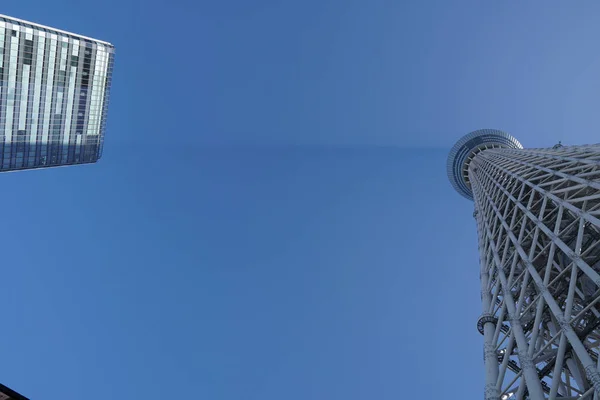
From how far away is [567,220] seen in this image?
33.2 metres

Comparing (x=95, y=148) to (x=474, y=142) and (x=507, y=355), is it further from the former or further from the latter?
(x=507, y=355)

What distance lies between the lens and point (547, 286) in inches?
933

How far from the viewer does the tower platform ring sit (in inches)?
4560

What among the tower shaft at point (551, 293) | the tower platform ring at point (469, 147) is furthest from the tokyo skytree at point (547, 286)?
the tower platform ring at point (469, 147)

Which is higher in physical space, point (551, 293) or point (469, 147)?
point (469, 147)

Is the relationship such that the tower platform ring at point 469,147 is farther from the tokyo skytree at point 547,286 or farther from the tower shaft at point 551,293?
the tower shaft at point 551,293

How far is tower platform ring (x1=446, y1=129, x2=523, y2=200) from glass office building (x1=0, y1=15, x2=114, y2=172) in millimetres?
110516

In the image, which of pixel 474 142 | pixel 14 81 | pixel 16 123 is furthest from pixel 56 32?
pixel 474 142

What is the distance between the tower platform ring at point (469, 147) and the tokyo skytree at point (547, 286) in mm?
62942

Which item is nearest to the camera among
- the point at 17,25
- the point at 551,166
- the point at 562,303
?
the point at 562,303

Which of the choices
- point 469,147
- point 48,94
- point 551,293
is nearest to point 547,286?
point 551,293

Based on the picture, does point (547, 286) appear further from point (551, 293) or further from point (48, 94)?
point (48, 94)

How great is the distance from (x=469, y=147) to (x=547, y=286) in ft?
335

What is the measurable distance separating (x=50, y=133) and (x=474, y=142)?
121 metres
